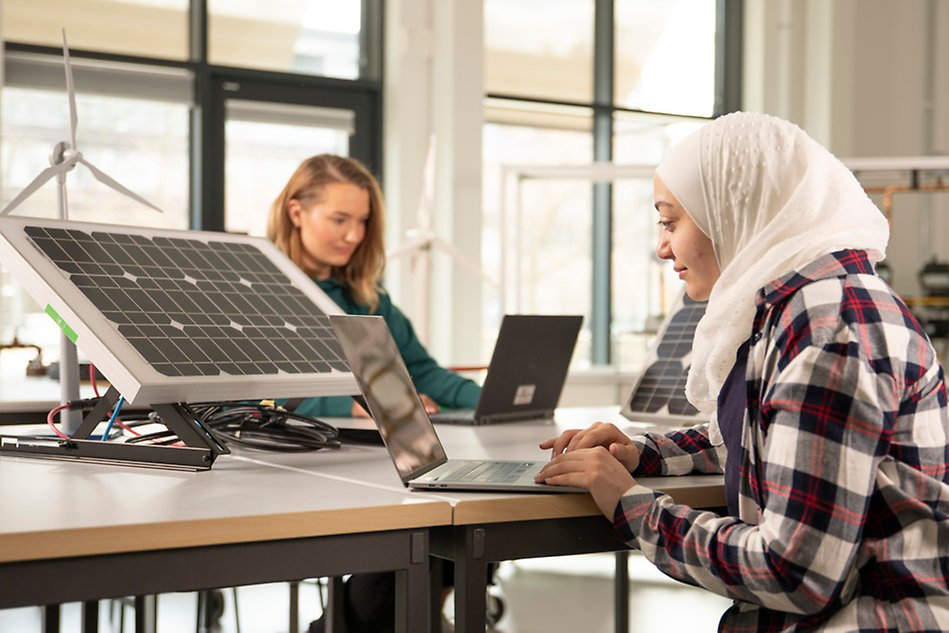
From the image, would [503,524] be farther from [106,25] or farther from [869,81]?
[869,81]

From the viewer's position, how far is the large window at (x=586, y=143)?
667 centimetres

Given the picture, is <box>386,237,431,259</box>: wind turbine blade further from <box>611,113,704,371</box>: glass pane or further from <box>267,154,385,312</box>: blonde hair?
<box>611,113,704,371</box>: glass pane

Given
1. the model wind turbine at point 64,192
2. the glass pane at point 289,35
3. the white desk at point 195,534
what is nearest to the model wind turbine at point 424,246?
the glass pane at point 289,35

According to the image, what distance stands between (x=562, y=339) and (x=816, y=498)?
1.19m

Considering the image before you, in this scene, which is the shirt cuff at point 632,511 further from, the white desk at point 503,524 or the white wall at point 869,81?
the white wall at point 869,81

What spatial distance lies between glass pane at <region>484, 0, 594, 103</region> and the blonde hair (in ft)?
13.2

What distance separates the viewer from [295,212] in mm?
2660

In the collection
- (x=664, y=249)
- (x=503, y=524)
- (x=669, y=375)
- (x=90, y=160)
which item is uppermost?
(x=90, y=160)

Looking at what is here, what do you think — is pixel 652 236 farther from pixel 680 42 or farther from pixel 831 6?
pixel 831 6

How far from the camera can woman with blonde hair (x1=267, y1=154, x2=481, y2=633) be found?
2.57m

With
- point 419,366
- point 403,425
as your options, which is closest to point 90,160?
point 419,366

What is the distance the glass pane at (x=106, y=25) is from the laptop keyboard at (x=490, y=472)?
4517 mm

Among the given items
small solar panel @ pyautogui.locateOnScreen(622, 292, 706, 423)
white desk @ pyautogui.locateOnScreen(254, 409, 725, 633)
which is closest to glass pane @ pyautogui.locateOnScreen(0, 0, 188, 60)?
small solar panel @ pyautogui.locateOnScreen(622, 292, 706, 423)

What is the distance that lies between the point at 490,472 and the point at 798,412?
44 cm
